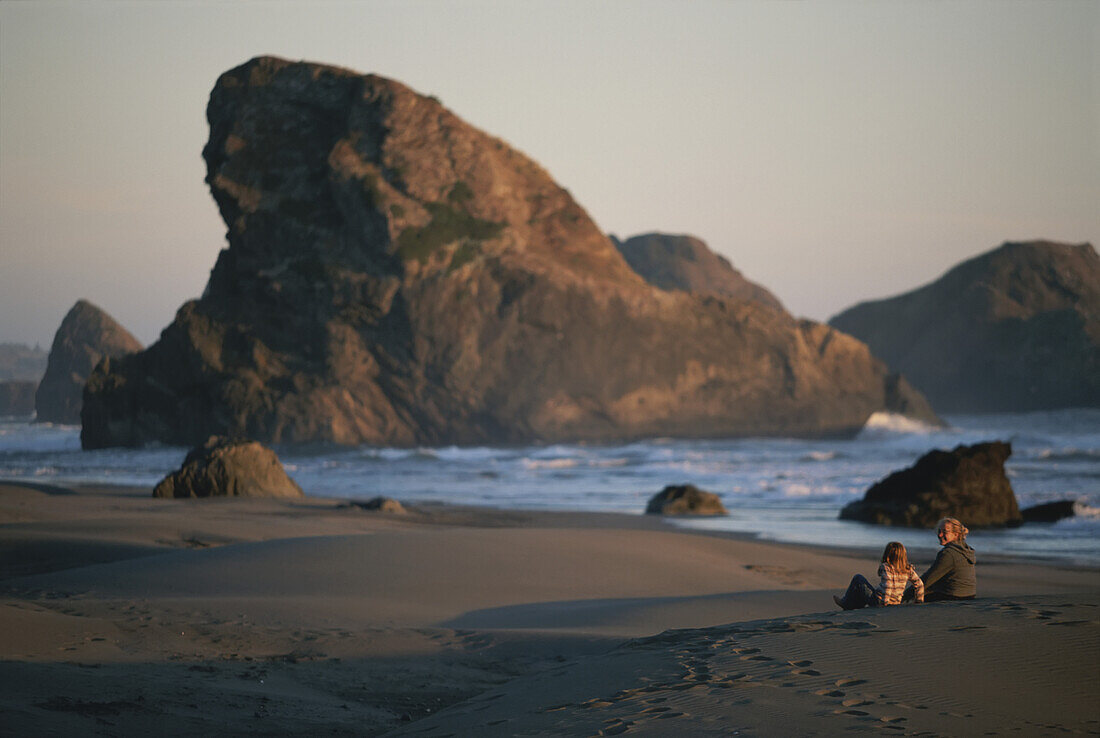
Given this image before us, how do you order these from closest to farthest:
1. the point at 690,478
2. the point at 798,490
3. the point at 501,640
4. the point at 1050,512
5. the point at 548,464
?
1. the point at 501,640
2. the point at 1050,512
3. the point at 798,490
4. the point at 690,478
5. the point at 548,464

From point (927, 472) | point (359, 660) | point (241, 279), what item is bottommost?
point (359, 660)

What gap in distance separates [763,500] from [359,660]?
16.2m

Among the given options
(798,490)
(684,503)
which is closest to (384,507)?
(684,503)

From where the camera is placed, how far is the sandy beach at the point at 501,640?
3826 millimetres

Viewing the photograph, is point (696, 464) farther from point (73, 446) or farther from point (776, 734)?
point (73, 446)

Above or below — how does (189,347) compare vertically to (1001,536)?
above

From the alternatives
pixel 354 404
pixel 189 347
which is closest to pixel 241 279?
pixel 189 347

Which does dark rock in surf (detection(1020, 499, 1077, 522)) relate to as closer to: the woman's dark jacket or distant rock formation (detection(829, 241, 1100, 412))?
the woman's dark jacket

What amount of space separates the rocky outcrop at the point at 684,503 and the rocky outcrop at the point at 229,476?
605 centimetres

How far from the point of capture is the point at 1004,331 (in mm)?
102250

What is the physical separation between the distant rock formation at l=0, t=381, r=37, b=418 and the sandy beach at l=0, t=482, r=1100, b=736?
86.2 meters

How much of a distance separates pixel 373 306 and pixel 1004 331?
74612 mm

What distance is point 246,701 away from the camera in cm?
495

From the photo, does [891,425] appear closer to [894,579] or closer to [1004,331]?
[1004,331]
